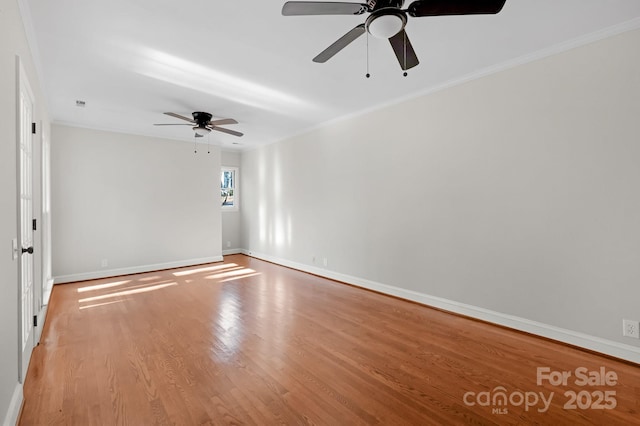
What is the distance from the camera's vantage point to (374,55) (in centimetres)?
290

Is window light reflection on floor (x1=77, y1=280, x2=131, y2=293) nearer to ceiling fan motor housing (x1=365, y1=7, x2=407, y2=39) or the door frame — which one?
the door frame

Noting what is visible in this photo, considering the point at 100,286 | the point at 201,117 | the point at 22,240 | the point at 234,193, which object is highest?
the point at 201,117

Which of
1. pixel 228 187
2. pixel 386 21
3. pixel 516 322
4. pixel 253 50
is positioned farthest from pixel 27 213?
pixel 228 187

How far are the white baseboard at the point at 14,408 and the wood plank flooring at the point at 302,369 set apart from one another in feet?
0.21

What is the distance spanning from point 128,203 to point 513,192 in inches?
238

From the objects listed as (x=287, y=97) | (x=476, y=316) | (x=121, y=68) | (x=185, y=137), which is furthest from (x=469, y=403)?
(x=185, y=137)

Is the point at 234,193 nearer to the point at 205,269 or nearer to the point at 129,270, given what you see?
the point at 205,269

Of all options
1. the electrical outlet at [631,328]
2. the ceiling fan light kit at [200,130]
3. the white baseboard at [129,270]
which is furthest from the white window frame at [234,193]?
the electrical outlet at [631,328]

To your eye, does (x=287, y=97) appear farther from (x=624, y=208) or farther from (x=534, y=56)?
(x=624, y=208)

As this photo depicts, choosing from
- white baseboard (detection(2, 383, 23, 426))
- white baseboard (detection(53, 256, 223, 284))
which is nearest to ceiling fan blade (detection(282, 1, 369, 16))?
white baseboard (detection(2, 383, 23, 426))

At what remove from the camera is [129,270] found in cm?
561

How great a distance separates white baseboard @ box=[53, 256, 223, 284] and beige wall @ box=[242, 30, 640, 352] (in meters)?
3.24

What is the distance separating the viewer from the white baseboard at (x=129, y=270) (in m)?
5.03

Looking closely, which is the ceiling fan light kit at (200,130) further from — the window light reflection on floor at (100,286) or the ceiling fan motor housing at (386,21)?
the ceiling fan motor housing at (386,21)
